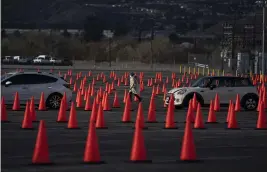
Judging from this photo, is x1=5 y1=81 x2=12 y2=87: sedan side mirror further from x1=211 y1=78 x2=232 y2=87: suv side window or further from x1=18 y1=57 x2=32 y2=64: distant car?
x1=18 y1=57 x2=32 y2=64: distant car

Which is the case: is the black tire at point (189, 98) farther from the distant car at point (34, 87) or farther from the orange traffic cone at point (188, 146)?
the orange traffic cone at point (188, 146)

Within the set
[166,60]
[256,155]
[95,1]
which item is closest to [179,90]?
[256,155]

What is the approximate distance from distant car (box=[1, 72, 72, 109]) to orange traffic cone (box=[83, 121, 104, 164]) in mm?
13734

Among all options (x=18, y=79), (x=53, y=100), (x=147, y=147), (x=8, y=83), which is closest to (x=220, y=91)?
(x=53, y=100)

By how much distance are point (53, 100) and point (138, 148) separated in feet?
46.0

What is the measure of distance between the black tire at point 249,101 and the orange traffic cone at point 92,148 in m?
15.8

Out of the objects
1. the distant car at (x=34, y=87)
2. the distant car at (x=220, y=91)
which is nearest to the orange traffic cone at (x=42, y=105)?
the distant car at (x=34, y=87)

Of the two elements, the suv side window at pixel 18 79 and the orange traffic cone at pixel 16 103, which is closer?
the orange traffic cone at pixel 16 103

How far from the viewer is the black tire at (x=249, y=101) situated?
2942 cm

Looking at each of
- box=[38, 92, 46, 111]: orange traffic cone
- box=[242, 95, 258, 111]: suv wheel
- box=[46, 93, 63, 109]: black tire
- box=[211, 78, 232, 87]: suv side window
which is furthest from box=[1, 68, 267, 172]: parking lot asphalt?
box=[211, 78, 232, 87]: suv side window

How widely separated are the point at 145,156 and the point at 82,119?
958 cm

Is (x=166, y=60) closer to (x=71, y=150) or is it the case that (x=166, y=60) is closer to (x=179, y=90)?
(x=179, y=90)

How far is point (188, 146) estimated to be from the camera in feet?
47.5

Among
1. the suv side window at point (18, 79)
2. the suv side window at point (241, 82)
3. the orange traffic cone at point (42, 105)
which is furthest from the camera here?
the suv side window at point (241, 82)
